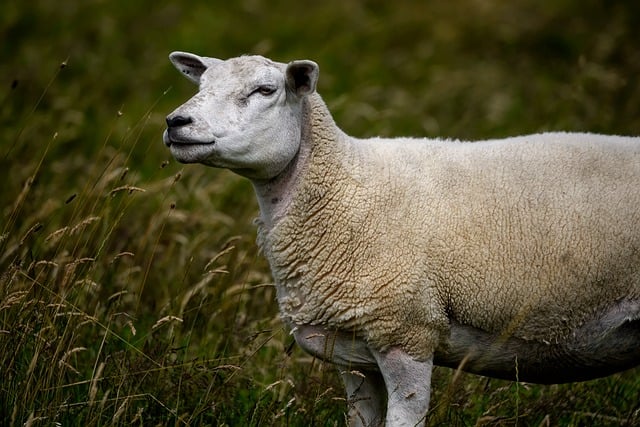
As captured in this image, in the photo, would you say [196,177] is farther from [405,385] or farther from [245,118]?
[405,385]

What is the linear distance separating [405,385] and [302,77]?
1.43m

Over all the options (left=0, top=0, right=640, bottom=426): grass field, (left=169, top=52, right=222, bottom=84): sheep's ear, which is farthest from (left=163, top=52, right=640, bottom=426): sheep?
(left=169, top=52, right=222, bottom=84): sheep's ear

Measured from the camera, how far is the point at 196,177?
6.75 m

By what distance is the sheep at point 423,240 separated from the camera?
403cm

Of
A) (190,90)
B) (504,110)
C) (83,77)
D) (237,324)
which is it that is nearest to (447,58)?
(504,110)

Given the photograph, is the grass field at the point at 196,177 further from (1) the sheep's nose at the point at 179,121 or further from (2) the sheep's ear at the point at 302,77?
(2) the sheep's ear at the point at 302,77

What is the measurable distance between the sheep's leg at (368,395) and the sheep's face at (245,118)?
1.05 metres

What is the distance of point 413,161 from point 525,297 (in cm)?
81

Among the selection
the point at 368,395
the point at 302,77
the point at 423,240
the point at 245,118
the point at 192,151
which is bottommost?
the point at 368,395

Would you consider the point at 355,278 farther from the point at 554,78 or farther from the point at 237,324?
the point at 554,78

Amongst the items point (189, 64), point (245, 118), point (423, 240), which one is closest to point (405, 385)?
point (423, 240)

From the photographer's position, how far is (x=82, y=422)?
4.05 m

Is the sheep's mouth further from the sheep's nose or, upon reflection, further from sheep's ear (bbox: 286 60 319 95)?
sheep's ear (bbox: 286 60 319 95)

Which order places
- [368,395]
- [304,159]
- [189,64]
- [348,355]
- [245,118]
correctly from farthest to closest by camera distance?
1. [189,64]
2. [368,395]
3. [304,159]
4. [348,355]
5. [245,118]
